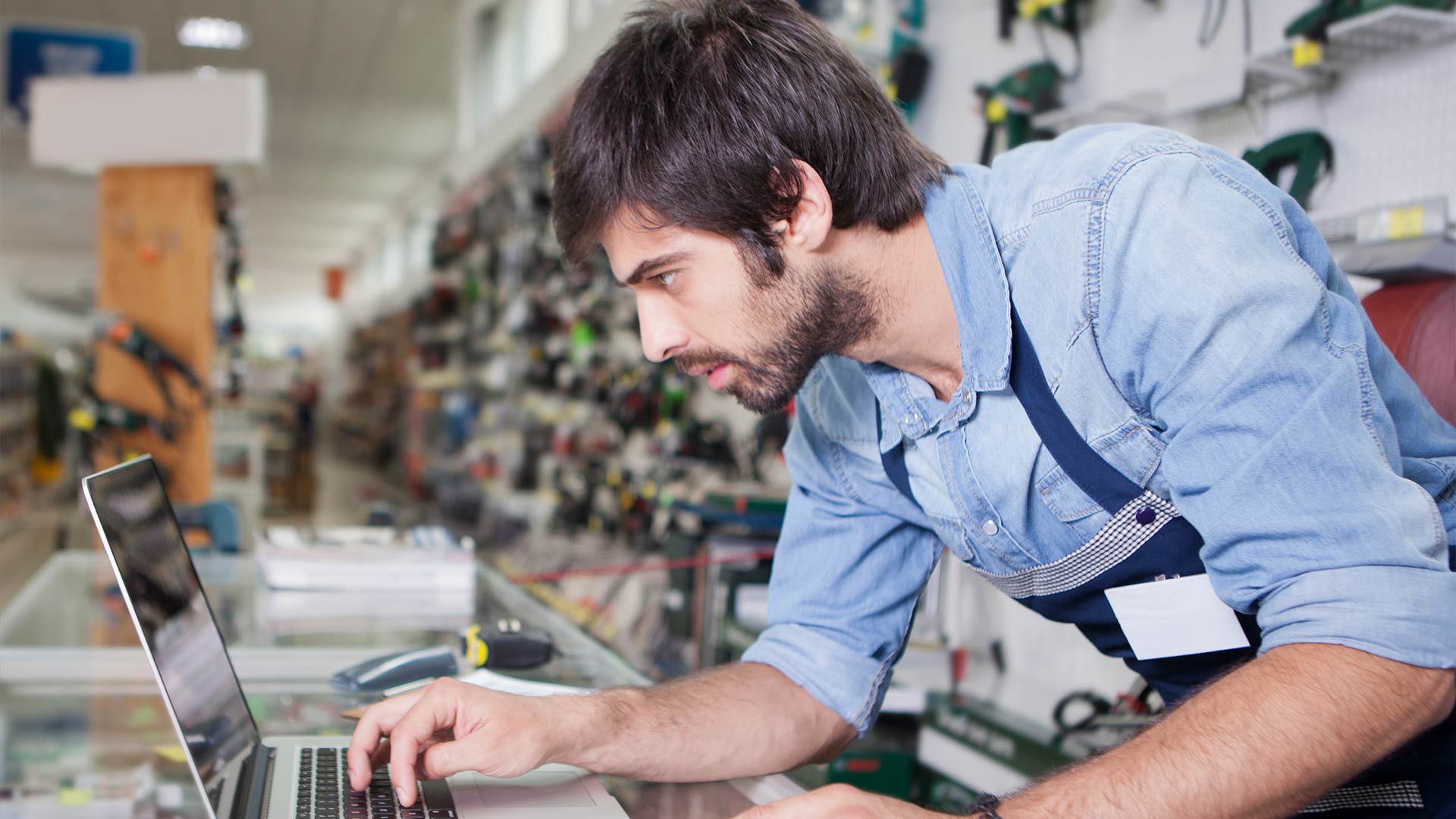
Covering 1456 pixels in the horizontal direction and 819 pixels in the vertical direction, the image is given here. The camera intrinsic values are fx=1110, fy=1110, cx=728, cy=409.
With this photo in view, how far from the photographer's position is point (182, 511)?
2664mm

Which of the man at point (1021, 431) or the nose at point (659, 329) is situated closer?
the man at point (1021, 431)

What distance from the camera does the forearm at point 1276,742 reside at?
30.9 inches

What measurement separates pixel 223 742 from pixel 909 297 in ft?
2.52

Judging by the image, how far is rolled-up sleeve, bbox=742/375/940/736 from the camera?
4.18 feet

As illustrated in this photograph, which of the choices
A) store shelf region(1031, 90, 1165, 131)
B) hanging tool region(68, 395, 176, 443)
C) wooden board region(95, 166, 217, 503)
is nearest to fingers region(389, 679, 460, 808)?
store shelf region(1031, 90, 1165, 131)

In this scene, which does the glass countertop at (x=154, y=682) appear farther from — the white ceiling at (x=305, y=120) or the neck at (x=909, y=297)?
the white ceiling at (x=305, y=120)

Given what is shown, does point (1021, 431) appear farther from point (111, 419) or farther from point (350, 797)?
point (111, 419)

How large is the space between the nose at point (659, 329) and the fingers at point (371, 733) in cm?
41

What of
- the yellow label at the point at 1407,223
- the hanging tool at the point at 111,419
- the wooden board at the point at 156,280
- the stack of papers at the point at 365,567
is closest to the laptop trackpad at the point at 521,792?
the stack of papers at the point at 365,567

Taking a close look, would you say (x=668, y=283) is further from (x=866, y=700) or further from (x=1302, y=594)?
(x=1302, y=594)

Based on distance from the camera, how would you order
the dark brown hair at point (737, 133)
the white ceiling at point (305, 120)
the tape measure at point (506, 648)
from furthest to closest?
the white ceiling at point (305, 120) → the tape measure at point (506, 648) → the dark brown hair at point (737, 133)

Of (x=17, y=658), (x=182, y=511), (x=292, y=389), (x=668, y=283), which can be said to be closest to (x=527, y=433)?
(x=182, y=511)

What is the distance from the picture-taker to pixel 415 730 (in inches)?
37.5

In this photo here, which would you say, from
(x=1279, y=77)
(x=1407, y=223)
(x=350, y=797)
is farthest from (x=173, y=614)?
(x=1279, y=77)
